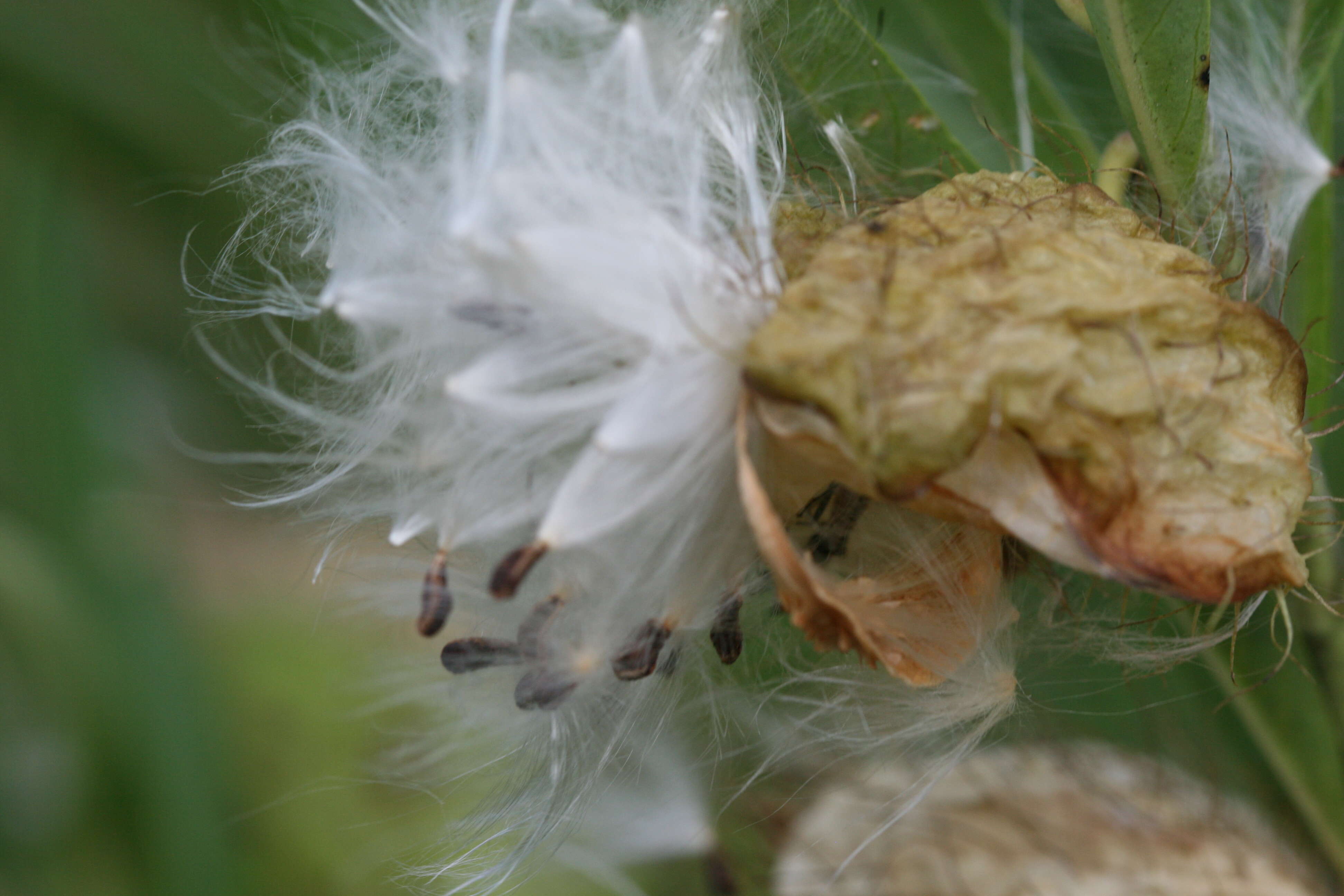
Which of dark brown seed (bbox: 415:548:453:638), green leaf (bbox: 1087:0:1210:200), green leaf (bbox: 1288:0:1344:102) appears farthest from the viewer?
green leaf (bbox: 1288:0:1344:102)

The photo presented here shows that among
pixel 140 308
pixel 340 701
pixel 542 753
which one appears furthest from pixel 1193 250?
pixel 140 308

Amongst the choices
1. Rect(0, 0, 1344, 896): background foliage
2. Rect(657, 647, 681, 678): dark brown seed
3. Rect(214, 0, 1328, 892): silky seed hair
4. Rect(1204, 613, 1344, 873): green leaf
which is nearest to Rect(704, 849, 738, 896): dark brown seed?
Rect(0, 0, 1344, 896): background foliage

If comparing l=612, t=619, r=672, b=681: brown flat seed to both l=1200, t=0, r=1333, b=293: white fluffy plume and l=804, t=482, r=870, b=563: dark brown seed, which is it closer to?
l=804, t=482, r=870, b=563: dark brown seed

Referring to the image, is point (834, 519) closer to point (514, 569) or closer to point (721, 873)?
point (514, 569)

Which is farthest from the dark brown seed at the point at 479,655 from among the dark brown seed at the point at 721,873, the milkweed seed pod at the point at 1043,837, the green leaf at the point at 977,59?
the dark brown seed at the point at 721,873

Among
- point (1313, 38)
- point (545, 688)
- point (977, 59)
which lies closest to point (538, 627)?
point (545, 688)

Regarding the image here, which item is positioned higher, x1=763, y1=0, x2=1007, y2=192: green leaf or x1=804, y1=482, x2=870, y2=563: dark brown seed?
x1=763, y1=0, x2=1007, y2=192: green leaf
